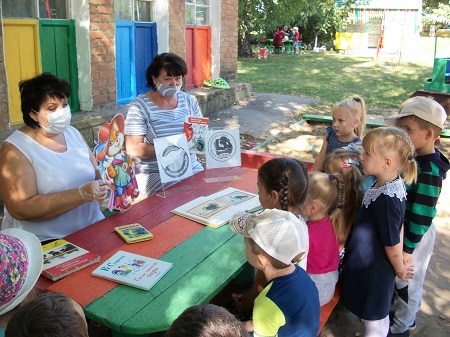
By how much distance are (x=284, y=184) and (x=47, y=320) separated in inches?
53.8

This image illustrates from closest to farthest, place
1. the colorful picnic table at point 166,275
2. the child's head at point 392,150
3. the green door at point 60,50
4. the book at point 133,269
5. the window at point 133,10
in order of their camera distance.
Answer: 1. the colorful picnic table at point 166,275
2. the book at point 133,269
3. the child's head at point 392,150
4. the green door at point 60,50
5. the window at point 133,10

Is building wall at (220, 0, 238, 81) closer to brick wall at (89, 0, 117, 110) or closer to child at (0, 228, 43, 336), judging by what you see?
brick wall at (89, 0, 117, 110)

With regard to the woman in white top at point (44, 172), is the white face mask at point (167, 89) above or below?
above

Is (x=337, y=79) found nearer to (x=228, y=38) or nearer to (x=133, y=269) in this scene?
(x=228, y=38)

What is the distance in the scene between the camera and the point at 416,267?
2.94 meters

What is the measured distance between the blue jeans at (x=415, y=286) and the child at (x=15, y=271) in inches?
86.0

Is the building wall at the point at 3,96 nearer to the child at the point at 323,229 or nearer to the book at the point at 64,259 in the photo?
the book at the point at 64,259

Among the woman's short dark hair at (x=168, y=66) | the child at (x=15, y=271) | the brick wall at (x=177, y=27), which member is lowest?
the child at (x=15, y=271)

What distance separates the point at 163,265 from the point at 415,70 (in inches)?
703

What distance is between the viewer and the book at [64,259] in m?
2.14

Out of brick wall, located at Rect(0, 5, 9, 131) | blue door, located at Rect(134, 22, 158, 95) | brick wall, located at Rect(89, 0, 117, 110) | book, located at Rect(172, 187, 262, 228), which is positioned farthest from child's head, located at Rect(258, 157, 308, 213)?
blue door, located at Rect(134, 22, 158, 95)

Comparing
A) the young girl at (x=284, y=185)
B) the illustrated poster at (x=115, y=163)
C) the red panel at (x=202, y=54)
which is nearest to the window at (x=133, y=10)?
the red panel at (x=202, y=54)

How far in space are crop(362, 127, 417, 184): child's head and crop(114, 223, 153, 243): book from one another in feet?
4.13

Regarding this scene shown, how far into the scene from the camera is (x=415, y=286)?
2.95 metres
